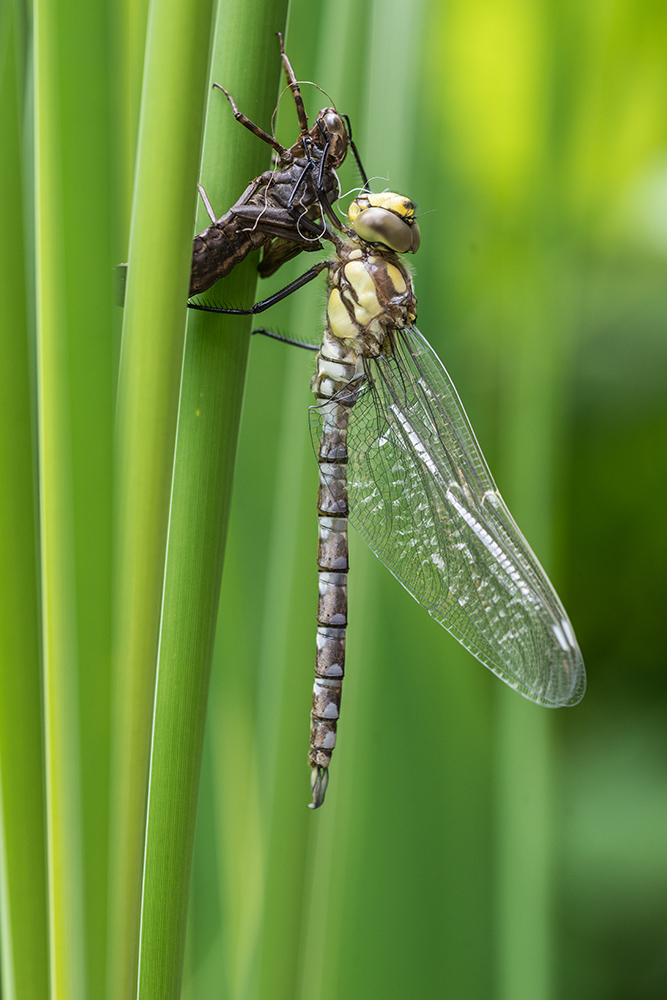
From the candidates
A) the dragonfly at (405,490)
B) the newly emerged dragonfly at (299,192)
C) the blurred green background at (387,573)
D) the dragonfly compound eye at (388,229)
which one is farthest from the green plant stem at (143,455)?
the dragonfly compound eye at (388,229)

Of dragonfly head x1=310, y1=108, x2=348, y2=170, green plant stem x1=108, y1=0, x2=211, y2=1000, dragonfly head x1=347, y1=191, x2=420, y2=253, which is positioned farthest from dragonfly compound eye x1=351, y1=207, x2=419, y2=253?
green plant stem x1=108, y1=0, x2=211, y2=1000

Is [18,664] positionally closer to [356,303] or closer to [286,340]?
[286,340]

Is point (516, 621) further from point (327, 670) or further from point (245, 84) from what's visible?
point (245, 84)

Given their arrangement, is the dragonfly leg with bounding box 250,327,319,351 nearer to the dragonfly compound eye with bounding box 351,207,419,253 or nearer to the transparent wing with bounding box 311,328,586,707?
the transparent wing with bounding box 311,328,586,707

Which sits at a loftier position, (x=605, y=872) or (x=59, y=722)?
(x=59, y=722)

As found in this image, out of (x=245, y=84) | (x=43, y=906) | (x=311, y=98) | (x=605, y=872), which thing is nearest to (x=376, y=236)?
(x=311, y=98)

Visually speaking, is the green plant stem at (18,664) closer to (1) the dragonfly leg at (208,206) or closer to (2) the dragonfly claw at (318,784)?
(1) the dragonfly leg at (208,206)
